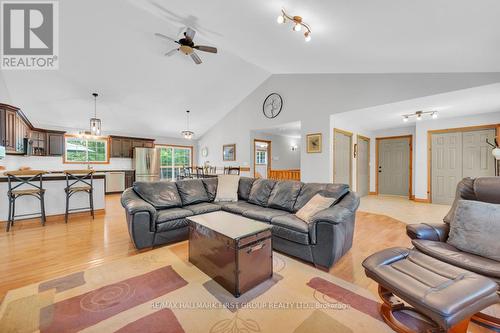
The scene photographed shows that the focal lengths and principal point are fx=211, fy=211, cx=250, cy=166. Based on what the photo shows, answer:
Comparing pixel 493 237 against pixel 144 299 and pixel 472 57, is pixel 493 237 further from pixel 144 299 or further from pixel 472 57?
pixel 144 299

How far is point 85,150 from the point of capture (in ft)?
24.1

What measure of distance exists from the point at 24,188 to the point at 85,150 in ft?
12.7

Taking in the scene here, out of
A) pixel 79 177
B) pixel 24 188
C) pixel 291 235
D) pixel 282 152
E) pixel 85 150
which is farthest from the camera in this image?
pixel 282 152

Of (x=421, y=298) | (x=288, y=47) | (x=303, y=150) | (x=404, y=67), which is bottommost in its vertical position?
(x=421, y=298)

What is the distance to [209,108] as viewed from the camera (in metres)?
7.29

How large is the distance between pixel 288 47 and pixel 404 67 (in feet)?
6.67

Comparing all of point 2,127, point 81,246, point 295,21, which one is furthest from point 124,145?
point 295,21

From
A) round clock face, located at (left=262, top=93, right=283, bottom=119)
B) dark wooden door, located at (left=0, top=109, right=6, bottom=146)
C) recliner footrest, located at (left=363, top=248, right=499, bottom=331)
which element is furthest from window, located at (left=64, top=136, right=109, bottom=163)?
recliner footrest, located at (left=363, top=248, right=499, bottom=331)

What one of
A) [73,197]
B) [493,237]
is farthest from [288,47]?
[73,197]

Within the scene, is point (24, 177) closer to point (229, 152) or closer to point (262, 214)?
point (262, 214)

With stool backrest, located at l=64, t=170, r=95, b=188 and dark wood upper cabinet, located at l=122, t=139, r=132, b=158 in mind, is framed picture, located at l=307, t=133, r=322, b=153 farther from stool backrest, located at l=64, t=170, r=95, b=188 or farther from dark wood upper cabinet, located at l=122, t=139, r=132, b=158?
dark wood upper cabinet, located at l=122, t=139, r=132, b=158

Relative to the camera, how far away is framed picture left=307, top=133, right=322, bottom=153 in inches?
209

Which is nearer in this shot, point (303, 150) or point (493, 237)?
point (493, 237)

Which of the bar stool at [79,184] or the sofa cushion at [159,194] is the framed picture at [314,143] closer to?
the sofa cushion at [159,194]
